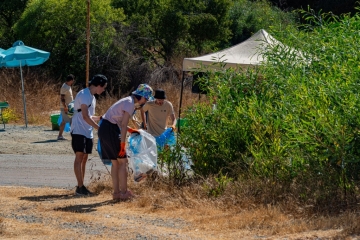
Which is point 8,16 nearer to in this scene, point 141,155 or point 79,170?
point 79,170

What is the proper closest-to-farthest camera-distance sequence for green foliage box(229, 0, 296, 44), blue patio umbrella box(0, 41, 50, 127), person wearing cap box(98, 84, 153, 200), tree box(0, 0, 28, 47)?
person wearing cap box(98, 84, 153, 200) → blue patio umbrella box(0, 41, 50, 127) → tree box(0, 0, 28, 47) → green foliage box(229, 0, 296, 44)

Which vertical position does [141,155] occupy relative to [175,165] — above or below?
above

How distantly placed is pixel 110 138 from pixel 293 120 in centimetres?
246

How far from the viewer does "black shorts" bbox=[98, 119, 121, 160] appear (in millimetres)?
9359

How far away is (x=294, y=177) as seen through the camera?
8.44 metres

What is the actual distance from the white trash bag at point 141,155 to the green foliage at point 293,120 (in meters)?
0.52

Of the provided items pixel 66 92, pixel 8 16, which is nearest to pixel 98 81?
pixel 66 92

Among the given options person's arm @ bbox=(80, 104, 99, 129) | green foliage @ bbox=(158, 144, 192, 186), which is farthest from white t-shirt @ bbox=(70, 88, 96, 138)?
green foliage @ bbox=(158, 144, 192, 186)

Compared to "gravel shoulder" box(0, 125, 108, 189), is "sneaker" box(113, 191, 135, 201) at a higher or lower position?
higher

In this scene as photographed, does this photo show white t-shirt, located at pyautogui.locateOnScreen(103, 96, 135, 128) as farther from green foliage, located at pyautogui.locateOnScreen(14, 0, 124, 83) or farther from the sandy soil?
green foliage, located at pyautogui.locateOnScreen(14, 0, 124, 83)

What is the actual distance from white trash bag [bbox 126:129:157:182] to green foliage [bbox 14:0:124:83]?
1821 cm

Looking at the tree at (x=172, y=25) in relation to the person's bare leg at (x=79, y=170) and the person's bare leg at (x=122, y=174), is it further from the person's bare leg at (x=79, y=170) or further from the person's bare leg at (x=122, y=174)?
the person's bare leg at (x=122, y=174)

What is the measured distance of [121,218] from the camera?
8.34m

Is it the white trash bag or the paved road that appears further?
the paved road
